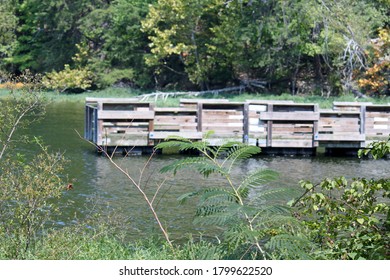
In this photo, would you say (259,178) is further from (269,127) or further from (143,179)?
(269,127)

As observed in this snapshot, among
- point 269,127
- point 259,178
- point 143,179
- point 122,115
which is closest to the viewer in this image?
point 259,178

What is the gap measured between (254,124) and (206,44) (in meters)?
23.0

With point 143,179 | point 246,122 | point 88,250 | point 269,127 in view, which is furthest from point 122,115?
point 88,250

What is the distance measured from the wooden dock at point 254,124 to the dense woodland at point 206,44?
12.8 meters

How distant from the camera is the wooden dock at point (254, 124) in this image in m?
25.1

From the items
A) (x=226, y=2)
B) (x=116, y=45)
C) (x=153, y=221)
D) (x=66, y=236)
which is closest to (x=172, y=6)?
(x=226, y=2)

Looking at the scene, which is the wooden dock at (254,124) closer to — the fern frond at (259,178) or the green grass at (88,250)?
the green grass at (88,250)

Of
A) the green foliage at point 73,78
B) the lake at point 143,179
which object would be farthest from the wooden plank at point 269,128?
the green foliage at point 73,78

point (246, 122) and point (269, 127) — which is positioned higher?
point (246, 122)

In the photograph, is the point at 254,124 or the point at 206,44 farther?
the point at 206,44

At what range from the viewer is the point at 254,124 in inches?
1011

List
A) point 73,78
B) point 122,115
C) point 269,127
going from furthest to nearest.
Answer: point 73,78 → point 269,127 → point 122,115

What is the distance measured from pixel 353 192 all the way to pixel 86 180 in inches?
440
